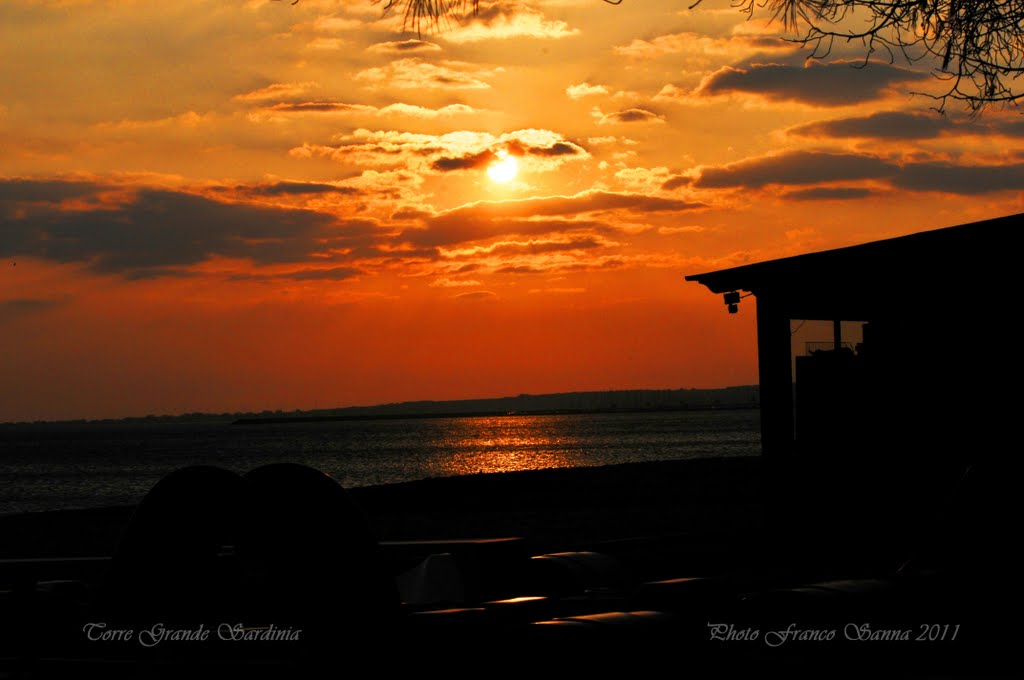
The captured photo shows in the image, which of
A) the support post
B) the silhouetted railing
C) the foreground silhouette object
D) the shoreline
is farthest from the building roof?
the foreground silhouette object

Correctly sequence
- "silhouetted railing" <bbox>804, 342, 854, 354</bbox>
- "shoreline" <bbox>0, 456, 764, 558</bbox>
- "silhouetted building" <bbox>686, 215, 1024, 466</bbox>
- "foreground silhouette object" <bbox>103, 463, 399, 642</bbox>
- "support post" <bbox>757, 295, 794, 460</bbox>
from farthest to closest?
"shoreline" <bbox>0, 456, 764, 558</bbox>, "silhouetted railing" <bbox>804, 342, 854, 354</bbox>, "support post" <bbox>757, 295, 794, 460</bbox>, "silhouetted building" <bbox>686, 215, 1024, 466</bbox>, "foreground silhouette object" <bbox>103, 463, 399, 642</bbox>

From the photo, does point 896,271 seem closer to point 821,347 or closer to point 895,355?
point 895,355

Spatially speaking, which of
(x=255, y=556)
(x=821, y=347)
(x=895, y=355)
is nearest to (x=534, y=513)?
(x=821, y=347)

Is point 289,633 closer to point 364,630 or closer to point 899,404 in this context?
point 364,630

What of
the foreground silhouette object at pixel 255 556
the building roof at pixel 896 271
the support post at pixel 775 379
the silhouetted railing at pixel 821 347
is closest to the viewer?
the foreground silhouette object at pixel 255 556

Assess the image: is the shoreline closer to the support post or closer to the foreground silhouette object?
the support post

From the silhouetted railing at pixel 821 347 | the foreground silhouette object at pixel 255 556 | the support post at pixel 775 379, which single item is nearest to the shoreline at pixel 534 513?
the support post at pixel 775 379

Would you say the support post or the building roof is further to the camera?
the support post

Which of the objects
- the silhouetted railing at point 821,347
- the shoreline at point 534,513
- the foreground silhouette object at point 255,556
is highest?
the silhouetted railing at point 821,347

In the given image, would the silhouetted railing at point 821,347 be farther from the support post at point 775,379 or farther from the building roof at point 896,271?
the support post at point 775,379

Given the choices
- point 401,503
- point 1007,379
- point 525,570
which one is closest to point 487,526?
point 401,503

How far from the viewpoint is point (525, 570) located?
5156 mm

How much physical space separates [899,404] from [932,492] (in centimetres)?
128

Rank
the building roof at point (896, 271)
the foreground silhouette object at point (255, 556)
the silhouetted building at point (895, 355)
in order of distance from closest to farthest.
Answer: the foreground silhouette object at point (255, 556)
the building roof at point (896, 271)
the silhouetted building at point (895, 355)
